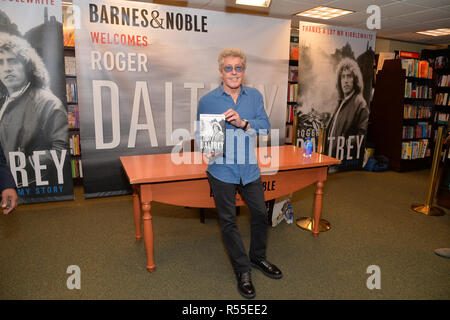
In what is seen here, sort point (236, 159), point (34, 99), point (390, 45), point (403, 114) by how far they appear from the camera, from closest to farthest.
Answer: point (236, 159)
point (34, 99)
point (403, 114)
point (390, 45)

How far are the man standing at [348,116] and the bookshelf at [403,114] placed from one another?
2.08 feet

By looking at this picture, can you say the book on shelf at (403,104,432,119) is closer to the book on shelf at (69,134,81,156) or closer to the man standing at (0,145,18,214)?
the book on shelf at (69,134,81,156)

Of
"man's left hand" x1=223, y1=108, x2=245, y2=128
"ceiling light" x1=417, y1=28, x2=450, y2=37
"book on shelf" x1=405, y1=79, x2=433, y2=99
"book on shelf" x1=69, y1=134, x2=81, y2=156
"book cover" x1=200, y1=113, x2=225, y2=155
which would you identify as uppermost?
"ceiling light" x1=417, y1=28, x2=450, y2=37

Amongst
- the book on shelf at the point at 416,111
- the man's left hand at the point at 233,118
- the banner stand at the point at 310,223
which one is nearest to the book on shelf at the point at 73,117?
the man's left hand at the point at 233,118

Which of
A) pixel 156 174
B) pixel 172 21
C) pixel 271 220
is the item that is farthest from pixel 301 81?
pixel 156 174

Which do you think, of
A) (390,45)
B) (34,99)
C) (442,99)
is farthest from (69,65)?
(442,99)

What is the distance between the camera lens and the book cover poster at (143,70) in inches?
145

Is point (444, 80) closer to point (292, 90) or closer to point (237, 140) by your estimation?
point (292, 90)

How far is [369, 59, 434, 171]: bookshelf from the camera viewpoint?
564 centimetres

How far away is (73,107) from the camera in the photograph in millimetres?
4438

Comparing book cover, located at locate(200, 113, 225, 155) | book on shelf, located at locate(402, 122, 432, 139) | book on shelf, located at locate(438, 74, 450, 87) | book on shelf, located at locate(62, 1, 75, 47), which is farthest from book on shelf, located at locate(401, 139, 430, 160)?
book on shelf, located at locate(62, 1, 75, 47)

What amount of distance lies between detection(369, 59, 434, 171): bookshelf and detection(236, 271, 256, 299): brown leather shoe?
4.71 m

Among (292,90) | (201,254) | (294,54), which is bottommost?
(201,254)

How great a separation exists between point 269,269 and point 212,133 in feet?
3.74
